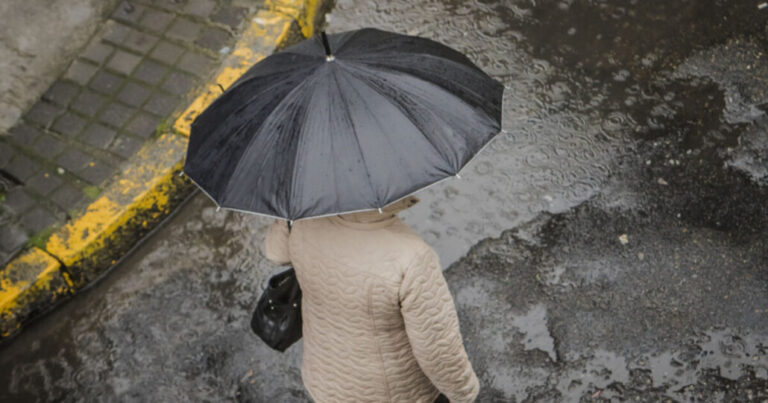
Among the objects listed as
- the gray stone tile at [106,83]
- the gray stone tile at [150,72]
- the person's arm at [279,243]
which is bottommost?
the gray stone tile at [106,83]

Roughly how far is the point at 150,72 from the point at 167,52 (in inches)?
7.9

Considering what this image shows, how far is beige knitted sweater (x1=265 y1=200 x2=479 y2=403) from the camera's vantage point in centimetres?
201

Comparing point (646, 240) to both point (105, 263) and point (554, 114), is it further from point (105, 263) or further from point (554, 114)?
point (105, 263)

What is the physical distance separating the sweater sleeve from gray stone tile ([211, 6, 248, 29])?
11.0 ft

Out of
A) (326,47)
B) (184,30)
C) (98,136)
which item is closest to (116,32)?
(184,30)

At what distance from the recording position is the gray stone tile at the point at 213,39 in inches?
186

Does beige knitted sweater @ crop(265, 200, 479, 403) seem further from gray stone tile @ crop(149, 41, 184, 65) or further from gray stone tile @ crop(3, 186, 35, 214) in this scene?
gray stone tile @ crop(149, 41, 184, 65)

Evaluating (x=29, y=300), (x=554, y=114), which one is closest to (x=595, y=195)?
(x=554, y=114)

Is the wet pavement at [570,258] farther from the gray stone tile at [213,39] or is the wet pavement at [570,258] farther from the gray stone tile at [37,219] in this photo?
the gray stone tile at [213,39]

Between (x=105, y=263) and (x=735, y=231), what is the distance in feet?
12.0

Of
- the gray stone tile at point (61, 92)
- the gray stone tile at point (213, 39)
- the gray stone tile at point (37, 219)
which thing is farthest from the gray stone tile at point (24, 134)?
the gray stone tile at point (213, 39)

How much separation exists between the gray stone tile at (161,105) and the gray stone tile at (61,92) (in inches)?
22.8

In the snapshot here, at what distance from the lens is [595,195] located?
3.97m

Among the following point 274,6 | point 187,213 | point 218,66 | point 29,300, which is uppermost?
point 274,6
